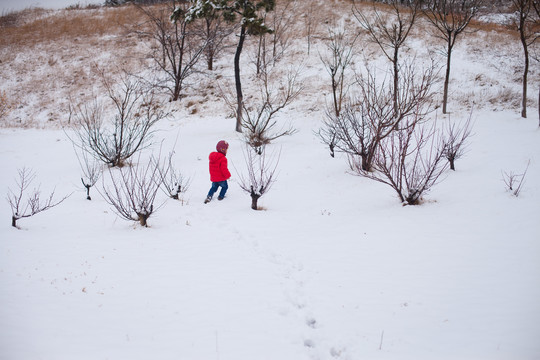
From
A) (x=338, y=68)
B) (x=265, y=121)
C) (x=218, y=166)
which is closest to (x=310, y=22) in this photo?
(x=338, y=68)

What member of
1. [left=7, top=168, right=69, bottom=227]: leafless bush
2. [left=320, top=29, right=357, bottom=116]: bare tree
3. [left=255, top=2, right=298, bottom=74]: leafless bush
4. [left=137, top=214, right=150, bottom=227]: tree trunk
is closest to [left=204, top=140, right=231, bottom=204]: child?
[left=137, top=214, right=150, bottom=227]: tree trunk

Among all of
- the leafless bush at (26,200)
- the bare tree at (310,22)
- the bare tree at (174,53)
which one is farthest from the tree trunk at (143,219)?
the bare tree at (310,22)

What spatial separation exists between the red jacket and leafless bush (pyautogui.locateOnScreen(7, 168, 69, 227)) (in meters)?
3.33

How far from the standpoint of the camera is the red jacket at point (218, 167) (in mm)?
7449

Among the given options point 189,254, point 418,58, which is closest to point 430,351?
point 189,254

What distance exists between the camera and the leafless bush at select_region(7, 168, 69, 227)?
5.51 m

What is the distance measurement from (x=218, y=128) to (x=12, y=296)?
46.3 ft

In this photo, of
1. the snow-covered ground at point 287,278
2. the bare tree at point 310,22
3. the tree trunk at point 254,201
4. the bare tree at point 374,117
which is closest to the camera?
the snow-covered ground at point 287,278

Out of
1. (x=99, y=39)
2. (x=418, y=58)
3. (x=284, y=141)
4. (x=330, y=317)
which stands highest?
(x=99, y=39)

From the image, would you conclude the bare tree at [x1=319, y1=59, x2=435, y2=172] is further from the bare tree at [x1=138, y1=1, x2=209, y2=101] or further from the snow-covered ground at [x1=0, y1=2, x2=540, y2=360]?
the bare tree at [x1=138, y1=1, x2=209, y2=101]

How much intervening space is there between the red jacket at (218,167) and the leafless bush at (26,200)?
10.9 feet

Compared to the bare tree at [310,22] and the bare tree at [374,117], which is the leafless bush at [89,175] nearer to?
the bare tree at [374,117]

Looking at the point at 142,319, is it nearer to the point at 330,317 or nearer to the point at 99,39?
the point at 330,317

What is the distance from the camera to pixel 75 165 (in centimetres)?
1237
